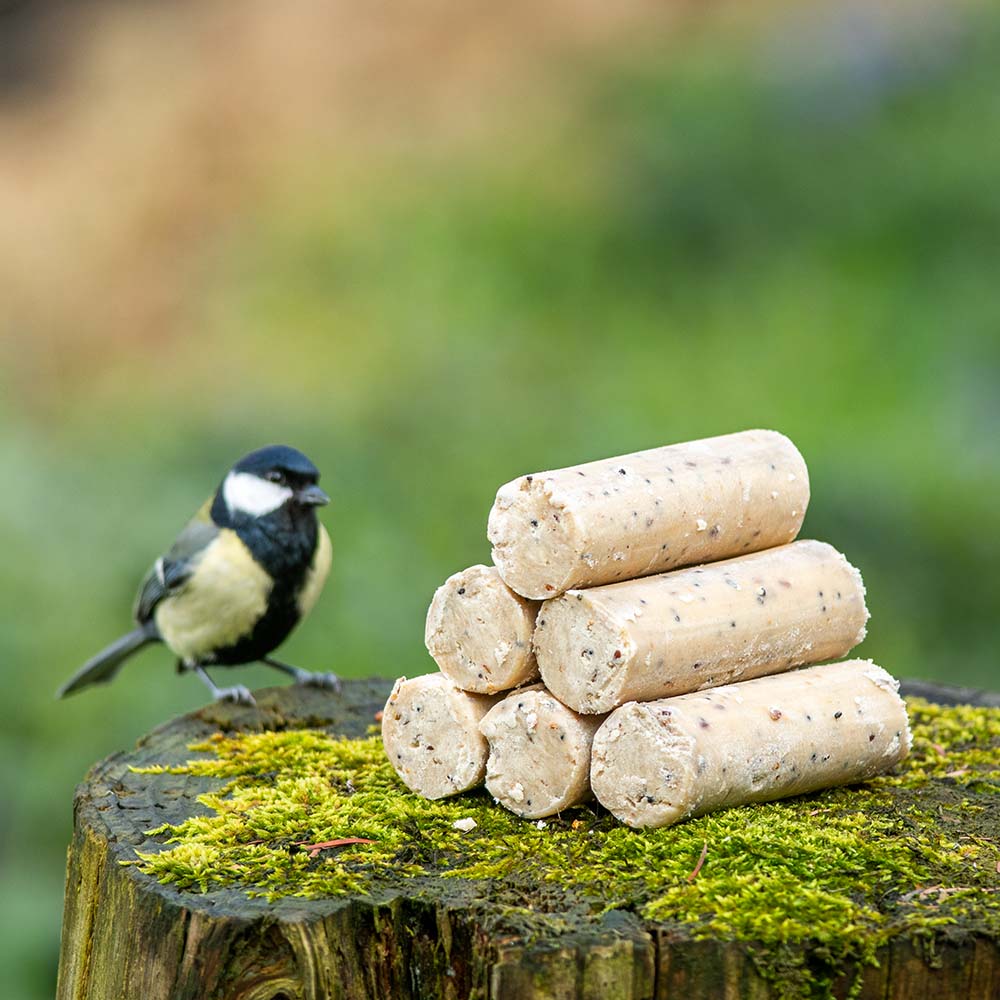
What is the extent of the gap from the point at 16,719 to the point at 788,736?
3698mm

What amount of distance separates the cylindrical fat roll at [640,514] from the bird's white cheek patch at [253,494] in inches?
55.4

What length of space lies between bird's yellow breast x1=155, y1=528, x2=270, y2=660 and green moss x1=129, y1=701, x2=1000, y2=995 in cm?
105

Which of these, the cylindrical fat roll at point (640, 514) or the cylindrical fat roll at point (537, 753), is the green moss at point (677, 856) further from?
the cylindrical fat roll at point (640, 514)

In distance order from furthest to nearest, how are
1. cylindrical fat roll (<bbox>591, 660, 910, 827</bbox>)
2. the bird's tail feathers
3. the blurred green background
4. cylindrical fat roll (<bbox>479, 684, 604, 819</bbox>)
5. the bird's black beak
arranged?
the blurred green background → the bird's tail feathers → the bird's black beak → cylindrical fat roll (<bbox>479, 684, 604, 819</bbox>) → cylindrical fat roll (<bbox>591, 660, 910, 827</bbox>)

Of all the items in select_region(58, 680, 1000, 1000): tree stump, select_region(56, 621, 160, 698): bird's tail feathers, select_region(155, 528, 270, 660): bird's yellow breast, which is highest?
select_region(155, 528, 270, 660): bird's yellow breast

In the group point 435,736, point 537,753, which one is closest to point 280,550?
point 435,736

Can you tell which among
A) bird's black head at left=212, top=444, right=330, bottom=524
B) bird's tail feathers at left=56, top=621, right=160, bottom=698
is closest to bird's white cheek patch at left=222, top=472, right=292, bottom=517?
bird's black head at left=212, top=444, right=330, bottom=524

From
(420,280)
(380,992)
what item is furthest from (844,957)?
(420,280)

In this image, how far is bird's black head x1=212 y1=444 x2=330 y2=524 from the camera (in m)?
3.97

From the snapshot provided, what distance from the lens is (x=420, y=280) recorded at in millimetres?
8562

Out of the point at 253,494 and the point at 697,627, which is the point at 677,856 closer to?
the point at 697,627

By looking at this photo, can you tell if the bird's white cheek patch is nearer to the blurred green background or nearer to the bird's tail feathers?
the bird's tail feathers

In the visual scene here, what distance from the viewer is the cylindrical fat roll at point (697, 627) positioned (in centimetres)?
262

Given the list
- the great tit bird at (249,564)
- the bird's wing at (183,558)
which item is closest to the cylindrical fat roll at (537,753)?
the great tit bird at (249,564)
